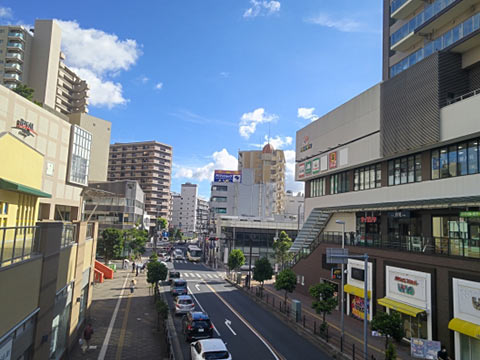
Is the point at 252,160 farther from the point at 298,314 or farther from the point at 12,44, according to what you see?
the point at 298,314

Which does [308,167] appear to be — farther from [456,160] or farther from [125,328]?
[125,328]

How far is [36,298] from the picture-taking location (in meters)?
12.1

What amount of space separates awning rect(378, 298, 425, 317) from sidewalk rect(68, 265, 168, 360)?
51.3 feet

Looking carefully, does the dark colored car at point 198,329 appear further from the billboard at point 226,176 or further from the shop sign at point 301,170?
the billboard at point 226,176

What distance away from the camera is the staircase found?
41562 millimetres

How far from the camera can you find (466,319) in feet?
62.4

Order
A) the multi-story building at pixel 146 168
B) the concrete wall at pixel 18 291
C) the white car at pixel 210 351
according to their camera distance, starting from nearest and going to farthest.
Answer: the concrete wall at pixel 18 291, the white car at pixel 210 351, the multi-story building at pixel 146 168

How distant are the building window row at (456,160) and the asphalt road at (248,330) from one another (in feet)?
50.2

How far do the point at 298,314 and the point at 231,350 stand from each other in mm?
8281

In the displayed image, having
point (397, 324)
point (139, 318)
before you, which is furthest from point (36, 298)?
point (397, 324)

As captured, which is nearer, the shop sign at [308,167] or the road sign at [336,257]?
the road sign at [336,257]

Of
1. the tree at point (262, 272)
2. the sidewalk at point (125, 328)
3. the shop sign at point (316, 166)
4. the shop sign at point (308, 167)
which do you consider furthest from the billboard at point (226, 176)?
the sidewalk at point (125, 328)

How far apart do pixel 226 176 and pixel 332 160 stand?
67.2m

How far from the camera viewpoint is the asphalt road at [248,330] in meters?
20.5
